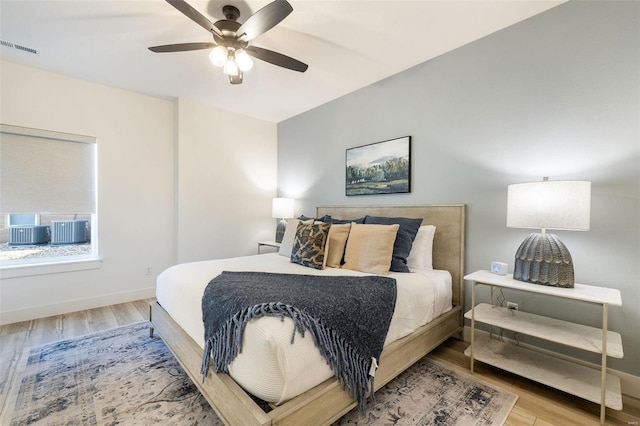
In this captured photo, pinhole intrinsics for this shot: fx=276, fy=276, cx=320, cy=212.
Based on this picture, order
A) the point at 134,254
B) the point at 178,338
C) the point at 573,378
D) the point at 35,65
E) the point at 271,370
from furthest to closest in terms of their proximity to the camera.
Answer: the point at 134,254 → the point at 35,65 → the point at 178,338 → the point at 573,378 → the point at 271,370

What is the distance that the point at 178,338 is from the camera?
1849mm

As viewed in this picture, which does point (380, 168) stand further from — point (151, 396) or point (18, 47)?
point (18, 47)

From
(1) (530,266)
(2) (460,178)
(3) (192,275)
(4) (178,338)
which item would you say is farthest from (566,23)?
(4) (178,338)

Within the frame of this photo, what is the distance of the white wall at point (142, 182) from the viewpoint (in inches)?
117

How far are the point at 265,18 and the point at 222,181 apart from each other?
2797 millimetres

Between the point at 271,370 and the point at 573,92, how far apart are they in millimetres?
2665

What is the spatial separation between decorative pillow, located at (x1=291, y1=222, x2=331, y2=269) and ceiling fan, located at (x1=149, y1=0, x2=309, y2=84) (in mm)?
1378

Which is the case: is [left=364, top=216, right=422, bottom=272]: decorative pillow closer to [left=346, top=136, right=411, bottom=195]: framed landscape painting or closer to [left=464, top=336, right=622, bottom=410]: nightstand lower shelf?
[left=346, top=136, right=411, bottom=195]: framed landscape painting

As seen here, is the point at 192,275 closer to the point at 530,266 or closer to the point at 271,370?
the point at 271,370

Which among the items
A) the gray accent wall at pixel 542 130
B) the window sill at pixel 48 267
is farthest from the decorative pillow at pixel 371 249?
the window sill at pixel 48 267

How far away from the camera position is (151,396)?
67.7 inches

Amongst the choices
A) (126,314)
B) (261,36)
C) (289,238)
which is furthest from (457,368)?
(126,314)

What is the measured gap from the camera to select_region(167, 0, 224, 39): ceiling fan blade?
1.57 metres

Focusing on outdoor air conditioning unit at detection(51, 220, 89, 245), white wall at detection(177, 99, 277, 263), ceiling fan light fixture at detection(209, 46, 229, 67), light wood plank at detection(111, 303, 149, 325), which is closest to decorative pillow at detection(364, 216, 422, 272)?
ceiling fan light fixture at detection(209, 46, 229, 67)
